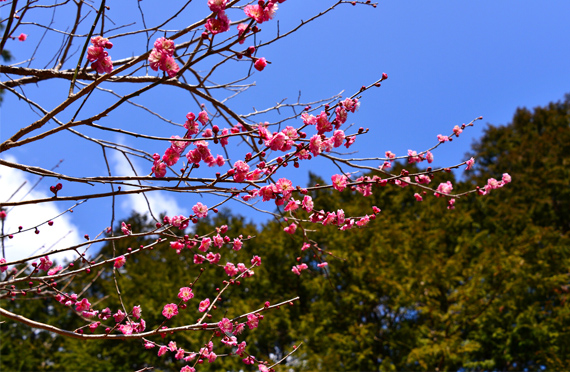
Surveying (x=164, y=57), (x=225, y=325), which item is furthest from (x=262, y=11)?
(x=225, y=325)

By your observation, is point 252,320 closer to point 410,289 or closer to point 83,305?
point 83,305

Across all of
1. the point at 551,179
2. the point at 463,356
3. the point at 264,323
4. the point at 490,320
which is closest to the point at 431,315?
the point at 463,356

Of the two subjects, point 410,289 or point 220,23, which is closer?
point 220,23

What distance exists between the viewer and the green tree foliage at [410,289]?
26.0ft

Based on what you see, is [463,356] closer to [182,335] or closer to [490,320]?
[490,320]

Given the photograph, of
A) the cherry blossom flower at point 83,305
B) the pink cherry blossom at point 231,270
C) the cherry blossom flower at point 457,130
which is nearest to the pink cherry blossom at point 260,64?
the pink cherry blossom at point 231,270

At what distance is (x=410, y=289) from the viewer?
7.91m

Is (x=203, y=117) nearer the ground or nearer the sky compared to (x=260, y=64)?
nearer the sky

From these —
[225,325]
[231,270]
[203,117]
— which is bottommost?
[225,325]

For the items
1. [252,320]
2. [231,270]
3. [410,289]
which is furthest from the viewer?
[410,289]

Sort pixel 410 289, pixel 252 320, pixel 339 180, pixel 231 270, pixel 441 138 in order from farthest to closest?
pixel 410 289 → pixel 441 138 → pixel 231 270 → pixel 252 320 → pixel 339 180

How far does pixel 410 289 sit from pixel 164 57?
7170 mm

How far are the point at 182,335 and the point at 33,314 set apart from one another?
693cm

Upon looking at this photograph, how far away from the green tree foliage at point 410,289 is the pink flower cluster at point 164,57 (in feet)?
14.2
